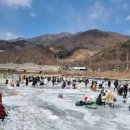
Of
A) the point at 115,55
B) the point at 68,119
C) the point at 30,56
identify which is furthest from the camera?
the point at 30,56

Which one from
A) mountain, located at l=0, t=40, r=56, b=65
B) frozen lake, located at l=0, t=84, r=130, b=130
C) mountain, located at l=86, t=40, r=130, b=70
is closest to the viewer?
frozen lake, located at l=0, t=84, r=130, b=130

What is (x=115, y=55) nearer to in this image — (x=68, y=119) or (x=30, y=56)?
(x=30, y=56)

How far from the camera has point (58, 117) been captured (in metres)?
22.5

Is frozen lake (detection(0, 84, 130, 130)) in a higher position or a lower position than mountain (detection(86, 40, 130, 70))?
lower

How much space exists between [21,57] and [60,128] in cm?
16482

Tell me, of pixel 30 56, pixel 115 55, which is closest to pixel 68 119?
pixel 115 55

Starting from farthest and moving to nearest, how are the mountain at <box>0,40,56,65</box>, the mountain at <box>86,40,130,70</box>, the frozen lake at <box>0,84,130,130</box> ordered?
the mountain at <box>0,40,56,65</box> < the mountain at <box>86,40,130,70</box> < the frozen lake at <box>0,84,130,130</box>

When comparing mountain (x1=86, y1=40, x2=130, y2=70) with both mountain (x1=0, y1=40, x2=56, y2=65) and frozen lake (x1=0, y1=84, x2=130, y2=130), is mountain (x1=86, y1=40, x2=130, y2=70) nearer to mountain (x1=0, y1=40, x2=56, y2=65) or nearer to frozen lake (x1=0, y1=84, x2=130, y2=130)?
mountain (x1=0, y1=40, x2=56, y2=65)

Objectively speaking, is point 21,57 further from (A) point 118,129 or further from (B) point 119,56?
(A) point 118,129

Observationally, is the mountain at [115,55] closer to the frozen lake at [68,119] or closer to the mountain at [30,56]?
the mountain at [30,56]

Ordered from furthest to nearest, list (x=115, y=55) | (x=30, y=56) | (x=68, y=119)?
(x=30, y=56)
(x=115, y=55)
(x=68, y=119)

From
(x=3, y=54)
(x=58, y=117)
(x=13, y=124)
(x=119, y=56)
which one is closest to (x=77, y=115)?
(x=58, y=117)

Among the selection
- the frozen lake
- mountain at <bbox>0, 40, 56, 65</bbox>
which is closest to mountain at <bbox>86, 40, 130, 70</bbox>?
mountain at <bbox>0, 40, 56, 65</bbox>

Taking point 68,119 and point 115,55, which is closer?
point 68,119
